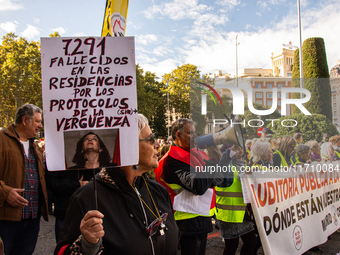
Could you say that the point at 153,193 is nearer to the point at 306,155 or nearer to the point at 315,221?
the point at 315,221

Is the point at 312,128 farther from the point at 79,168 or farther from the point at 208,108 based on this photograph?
the point at 79,168

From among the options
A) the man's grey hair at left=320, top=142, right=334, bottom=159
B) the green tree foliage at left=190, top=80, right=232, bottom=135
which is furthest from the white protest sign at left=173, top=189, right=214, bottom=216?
the man's grey hair at left=320, top=142, right=334, bottom=159

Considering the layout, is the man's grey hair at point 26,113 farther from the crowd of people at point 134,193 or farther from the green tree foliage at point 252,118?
the green tree foliage at point 252,118

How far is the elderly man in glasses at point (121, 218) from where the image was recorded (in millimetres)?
1257

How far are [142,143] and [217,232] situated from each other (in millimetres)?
3741

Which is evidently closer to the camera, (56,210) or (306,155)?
(56,210)

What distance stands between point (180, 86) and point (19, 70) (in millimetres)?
18856

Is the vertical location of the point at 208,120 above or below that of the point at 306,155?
above

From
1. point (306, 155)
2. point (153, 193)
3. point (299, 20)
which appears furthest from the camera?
point (299, 20)

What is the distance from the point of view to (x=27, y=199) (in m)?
2.62

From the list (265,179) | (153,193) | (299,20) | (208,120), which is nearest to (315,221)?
(265,179)

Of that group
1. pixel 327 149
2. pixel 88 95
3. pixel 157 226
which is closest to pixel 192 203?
pixel 157 226

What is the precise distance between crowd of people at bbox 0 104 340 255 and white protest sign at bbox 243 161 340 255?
0.24 m

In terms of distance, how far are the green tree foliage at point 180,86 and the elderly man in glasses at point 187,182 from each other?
31.0 metres
